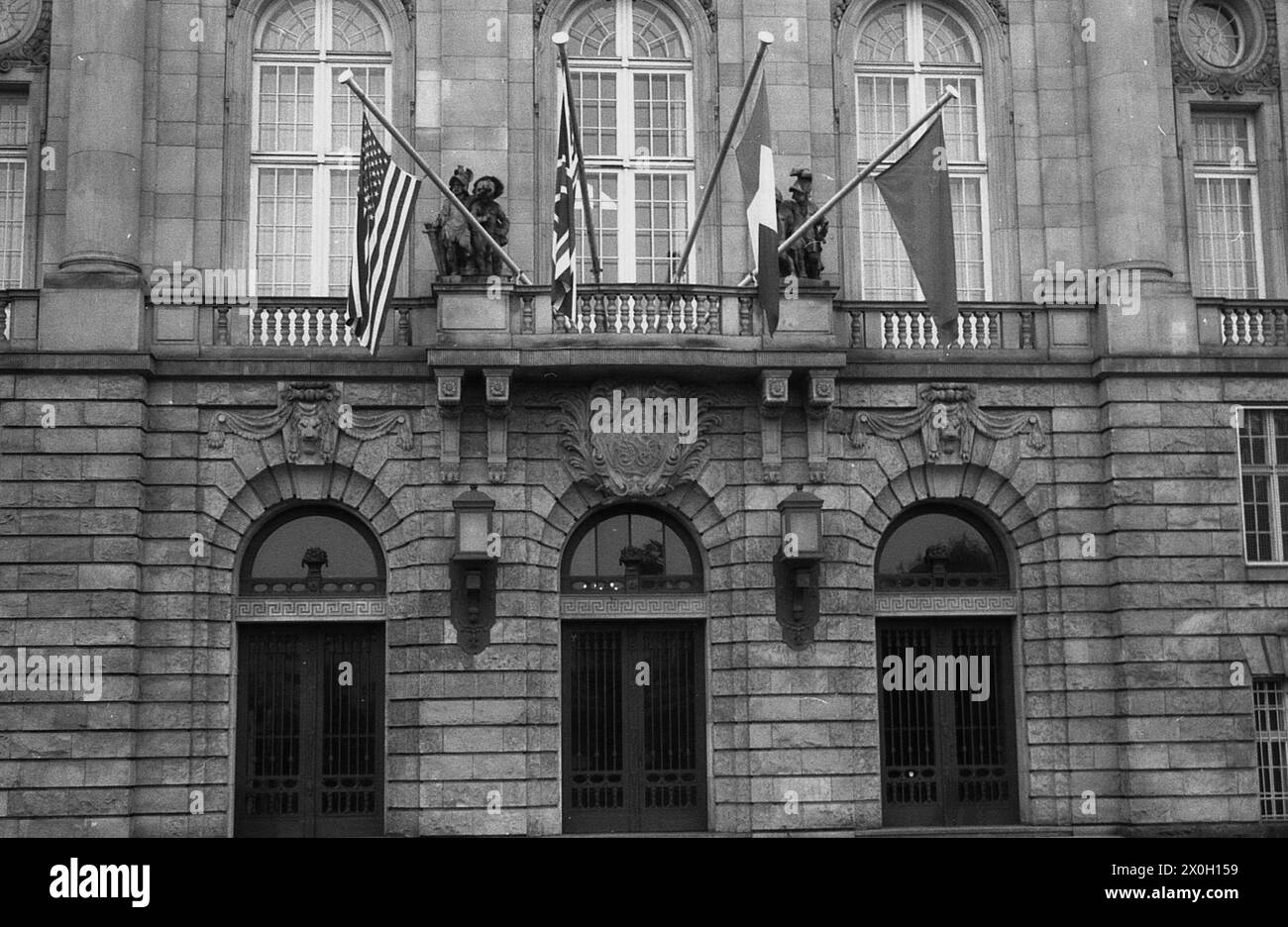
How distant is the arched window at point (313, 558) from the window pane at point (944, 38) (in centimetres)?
1259

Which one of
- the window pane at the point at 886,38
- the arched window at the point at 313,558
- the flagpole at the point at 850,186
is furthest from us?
the window pane at the point at 886,38

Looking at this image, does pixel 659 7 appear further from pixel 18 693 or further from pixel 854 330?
pixel 18 693

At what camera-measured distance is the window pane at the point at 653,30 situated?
1099 inches

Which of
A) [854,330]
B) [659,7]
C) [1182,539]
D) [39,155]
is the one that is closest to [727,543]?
[854,330]

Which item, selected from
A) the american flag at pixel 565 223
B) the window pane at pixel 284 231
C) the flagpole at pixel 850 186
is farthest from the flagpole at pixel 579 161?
the window pane at pixel 284 231

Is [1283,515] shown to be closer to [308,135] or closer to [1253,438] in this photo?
[1253,438]

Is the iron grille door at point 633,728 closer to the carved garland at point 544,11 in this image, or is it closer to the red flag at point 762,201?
the red flag at point 762,201

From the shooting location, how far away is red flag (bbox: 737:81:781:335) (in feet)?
77.9

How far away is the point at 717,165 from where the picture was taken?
82.7 feet

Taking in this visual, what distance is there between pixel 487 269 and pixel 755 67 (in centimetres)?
510

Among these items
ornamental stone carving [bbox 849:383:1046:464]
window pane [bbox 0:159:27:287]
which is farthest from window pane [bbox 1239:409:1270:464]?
window pane [bbox 0:159:27:287]

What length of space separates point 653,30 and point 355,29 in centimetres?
494

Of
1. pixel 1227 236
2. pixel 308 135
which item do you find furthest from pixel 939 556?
pixel 308 135

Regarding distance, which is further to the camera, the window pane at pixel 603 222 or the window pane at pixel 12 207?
the window pane at pixel 603 222
